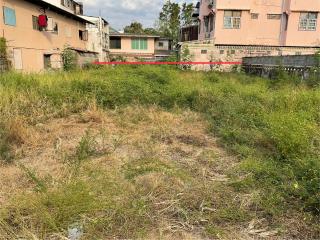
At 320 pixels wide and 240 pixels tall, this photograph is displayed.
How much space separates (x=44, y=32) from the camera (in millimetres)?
16750

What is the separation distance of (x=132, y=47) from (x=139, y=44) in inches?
33.7

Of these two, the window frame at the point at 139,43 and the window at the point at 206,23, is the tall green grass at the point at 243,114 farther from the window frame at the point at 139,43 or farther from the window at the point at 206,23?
the window frame at the point at 139,43

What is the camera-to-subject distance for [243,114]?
631cm

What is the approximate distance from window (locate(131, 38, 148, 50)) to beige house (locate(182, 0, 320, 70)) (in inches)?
458

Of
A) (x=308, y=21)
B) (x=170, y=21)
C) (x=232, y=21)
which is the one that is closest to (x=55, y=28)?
(x=232, y=21)

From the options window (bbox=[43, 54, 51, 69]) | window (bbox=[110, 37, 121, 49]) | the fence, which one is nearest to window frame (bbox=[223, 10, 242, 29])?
the fence

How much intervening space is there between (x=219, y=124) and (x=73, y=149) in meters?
2.98

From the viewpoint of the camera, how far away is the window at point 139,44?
31.7 meters

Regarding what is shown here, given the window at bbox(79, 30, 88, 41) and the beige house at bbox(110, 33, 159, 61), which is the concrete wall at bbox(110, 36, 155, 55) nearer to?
the beige house at bbox(110, 33, 159, 61)

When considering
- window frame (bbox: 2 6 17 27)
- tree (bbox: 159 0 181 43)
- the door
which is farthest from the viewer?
tree (bbox: 159 0 181 43)

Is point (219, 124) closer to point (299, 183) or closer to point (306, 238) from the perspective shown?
point (299, 183)

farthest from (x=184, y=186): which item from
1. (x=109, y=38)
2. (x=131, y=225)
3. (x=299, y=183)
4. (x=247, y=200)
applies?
(x=109, y=38)

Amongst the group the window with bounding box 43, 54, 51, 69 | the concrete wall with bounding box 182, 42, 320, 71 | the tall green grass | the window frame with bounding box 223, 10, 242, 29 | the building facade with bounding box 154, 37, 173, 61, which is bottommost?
the tall green grass

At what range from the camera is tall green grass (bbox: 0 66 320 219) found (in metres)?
3.28
